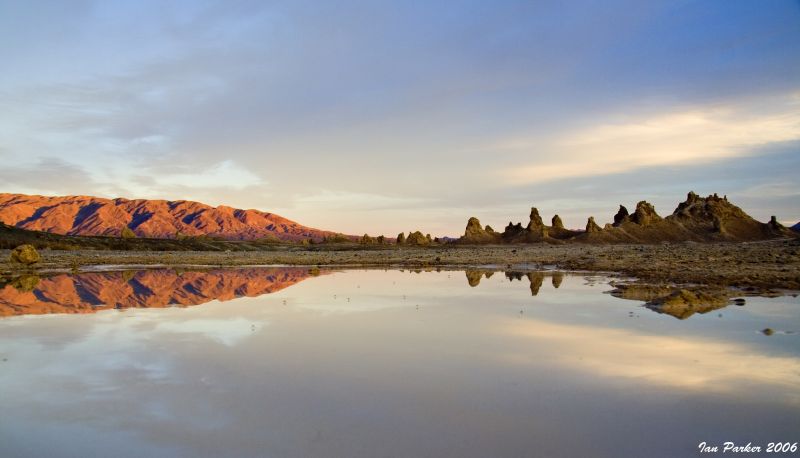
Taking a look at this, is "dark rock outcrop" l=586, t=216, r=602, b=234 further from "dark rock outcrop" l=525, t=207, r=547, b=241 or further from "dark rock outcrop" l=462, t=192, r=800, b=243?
"dark rock outcrop" l=525, t=207, r=547, b=241

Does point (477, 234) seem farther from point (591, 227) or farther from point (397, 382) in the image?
point (397, 382)

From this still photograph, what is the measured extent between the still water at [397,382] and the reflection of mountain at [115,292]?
2.25 meters

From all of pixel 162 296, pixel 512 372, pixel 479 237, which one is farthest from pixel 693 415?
pixel 479 237

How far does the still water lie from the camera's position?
6.54 metres

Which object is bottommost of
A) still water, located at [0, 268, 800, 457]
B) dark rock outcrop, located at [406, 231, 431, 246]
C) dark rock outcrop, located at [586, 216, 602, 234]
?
still water, located at [0, 268, 800, 457]

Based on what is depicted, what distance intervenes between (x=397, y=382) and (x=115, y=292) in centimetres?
2253

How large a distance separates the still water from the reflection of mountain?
2.25 meters

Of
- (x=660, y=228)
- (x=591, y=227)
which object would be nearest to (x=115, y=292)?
(x=591, y=227)

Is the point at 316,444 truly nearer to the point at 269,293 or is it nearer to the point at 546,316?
the point at 546,316

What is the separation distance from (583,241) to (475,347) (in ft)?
425

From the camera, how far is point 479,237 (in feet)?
513

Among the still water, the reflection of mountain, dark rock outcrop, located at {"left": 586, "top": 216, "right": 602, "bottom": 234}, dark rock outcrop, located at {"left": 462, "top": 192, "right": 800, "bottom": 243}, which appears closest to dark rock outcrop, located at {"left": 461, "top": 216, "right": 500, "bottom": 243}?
dark rock outcrop, located at {"left": 462, "top": 192, "right": 800, "bottom": 243}

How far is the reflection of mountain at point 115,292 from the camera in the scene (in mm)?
20531

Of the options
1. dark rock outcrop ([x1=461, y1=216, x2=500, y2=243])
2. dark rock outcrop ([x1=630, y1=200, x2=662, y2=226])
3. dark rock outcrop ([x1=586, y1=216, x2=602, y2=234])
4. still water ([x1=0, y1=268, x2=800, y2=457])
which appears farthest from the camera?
dark rock outcrop ([x1=461, y1=216, x2=500, y2=243])
